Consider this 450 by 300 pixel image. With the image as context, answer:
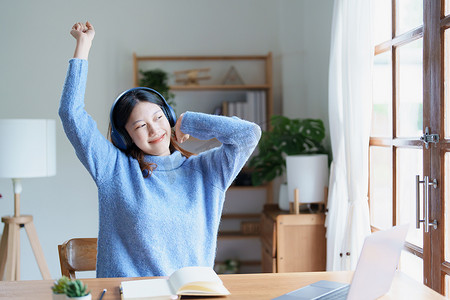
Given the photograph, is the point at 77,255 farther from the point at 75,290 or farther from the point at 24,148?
the point at 24,148

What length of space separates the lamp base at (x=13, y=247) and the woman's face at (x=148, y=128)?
1.93 metres

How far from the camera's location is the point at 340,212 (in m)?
2.71

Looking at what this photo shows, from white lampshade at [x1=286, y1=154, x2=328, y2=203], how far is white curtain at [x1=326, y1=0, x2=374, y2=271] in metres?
0.13

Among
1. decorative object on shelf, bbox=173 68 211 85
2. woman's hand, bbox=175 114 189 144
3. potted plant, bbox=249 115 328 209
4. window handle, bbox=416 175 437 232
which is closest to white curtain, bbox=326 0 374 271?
potted plant, bbox=249 115 328 209

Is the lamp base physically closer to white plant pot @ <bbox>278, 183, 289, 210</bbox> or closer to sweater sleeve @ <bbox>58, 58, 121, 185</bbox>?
white plant pot @ <bbox>278, 183, 289, 210</bbox>

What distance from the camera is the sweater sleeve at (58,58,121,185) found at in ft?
4.62

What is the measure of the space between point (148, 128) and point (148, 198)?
209 mm

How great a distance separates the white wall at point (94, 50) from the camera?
3.83 metres

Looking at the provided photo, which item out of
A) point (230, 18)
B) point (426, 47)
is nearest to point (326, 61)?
point (230, 18)

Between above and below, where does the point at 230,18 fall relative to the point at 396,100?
above

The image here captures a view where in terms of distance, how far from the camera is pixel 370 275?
3.68 feet

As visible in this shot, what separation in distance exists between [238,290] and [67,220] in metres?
2.85

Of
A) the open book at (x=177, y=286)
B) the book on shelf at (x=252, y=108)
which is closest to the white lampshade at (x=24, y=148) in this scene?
the book on shelf at (x=252, y=108)

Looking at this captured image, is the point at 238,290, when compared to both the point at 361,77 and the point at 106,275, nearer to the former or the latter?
the point at 106,275
